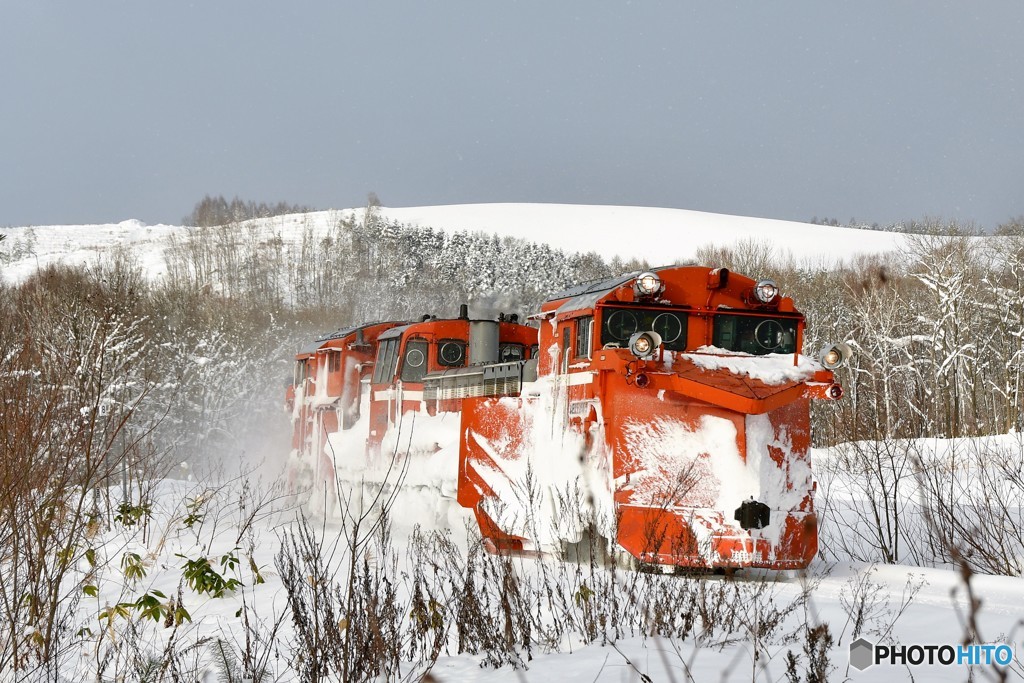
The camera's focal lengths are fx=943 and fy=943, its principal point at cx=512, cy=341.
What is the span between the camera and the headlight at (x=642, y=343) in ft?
31.0

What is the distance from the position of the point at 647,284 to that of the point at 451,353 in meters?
5.96

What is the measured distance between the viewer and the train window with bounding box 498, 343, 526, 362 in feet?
51.2

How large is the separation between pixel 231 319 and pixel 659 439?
46.7m

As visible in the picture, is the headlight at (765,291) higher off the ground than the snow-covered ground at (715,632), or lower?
higher

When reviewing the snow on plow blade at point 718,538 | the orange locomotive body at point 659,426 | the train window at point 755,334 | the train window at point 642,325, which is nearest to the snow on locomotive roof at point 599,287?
the orange locomotive body at point 659,426

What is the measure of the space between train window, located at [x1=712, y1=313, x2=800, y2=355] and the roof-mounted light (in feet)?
2.85

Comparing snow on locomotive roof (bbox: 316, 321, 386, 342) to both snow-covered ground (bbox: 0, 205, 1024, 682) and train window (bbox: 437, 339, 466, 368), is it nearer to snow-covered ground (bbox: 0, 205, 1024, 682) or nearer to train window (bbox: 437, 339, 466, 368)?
train window (bbox: 437, 339, 466, 368)

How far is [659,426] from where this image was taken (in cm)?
955

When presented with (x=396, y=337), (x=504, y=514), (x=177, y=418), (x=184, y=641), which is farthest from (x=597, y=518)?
(x=177, y=418)

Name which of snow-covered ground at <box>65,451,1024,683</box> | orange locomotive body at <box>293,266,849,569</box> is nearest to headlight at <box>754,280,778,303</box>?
orange locomotive body at <box>293,266,849,569</box>

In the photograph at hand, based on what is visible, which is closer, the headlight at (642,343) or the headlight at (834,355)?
the headlight at (642,343)

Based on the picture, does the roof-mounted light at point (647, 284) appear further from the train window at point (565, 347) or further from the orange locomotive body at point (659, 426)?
the train window at point (565, 347)

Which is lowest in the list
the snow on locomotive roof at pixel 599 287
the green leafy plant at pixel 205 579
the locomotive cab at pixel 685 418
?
the green leafy plant at pixel 205 579

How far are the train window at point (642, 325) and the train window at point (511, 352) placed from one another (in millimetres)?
5422
